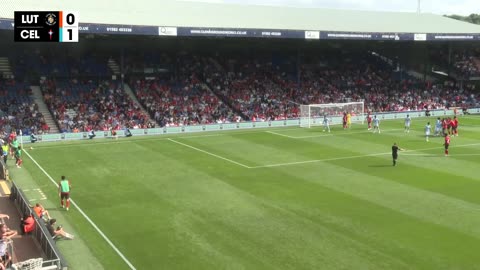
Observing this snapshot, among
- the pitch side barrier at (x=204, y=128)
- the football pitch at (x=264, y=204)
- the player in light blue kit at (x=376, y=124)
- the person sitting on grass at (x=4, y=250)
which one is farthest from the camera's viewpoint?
the player in light blue kit at (x=376, y=124)

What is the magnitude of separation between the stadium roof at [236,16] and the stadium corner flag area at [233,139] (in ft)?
1.27

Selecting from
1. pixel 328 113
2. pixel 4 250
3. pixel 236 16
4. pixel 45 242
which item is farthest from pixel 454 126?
pixel 4 250

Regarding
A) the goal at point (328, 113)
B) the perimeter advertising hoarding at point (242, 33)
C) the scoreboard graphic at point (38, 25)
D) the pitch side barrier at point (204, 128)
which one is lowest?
the pitch side barrier at point (204, 128)

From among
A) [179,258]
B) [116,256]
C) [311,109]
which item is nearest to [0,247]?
[116,256]

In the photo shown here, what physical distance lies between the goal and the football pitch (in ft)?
36.1

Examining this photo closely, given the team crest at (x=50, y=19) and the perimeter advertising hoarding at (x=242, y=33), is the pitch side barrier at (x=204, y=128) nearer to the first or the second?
the perimeter advertising hoarding at (x=242, y=33)

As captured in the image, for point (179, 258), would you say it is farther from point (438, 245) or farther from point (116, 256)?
point (438, 245)

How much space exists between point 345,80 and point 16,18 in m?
39.8

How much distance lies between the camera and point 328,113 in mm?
48719

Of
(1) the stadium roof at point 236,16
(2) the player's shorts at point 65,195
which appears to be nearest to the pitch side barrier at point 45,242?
(2) the player's shorts at point 65,195

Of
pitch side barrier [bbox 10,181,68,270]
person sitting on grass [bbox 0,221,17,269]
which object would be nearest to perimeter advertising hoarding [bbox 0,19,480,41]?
pitch side barrier [bbox 10,181,68,270]

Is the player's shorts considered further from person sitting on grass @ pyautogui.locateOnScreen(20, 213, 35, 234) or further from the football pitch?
person sitting on grass @ pyautogui.locateOnScreen(20, 213, 35, 234)

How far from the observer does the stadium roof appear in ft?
149

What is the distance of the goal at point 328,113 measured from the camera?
47438mm
